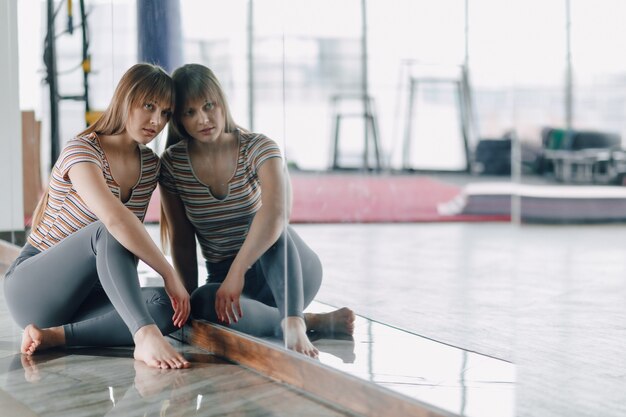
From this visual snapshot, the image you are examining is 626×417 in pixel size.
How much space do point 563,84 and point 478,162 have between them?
80 centimetres

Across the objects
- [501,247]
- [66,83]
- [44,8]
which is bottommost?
[501,247]

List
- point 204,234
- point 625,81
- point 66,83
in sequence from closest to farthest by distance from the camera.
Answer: point 204,234 < point 66,83 < point 625,81

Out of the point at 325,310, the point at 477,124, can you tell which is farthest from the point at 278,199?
the point at 477,124

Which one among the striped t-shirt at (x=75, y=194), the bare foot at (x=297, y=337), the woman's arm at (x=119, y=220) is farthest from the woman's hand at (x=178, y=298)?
the bare foot at (x=297, y=337)

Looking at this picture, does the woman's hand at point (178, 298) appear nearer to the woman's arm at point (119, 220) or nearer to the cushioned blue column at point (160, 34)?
the woman's arm at point (119, 220)

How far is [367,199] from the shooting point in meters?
4.29

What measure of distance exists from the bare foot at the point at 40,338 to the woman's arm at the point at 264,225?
0.48 meters

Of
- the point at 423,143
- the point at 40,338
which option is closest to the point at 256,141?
the point at 40,338

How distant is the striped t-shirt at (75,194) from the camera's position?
7.69ft

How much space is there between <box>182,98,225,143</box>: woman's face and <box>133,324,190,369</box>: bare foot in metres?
0.52

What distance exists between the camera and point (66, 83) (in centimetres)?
377

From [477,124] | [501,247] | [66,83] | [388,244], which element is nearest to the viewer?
[66,83]

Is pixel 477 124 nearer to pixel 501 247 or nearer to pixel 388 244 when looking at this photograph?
pixel 501 247

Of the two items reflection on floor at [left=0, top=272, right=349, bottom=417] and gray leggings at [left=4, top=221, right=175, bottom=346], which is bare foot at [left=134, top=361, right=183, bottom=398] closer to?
reflection on floor at [left=0, top=272, right=349, bottom=417]
